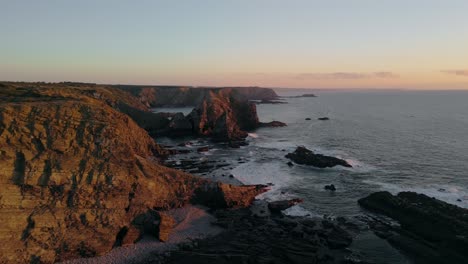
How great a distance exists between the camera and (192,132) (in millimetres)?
92875

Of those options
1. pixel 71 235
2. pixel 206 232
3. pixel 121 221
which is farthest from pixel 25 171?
pixel 206 232

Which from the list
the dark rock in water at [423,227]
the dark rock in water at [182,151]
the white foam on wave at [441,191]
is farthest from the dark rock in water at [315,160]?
the dark rock in water at [182,151]

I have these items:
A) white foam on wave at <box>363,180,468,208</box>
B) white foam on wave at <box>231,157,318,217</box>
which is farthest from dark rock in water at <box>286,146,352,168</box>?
white foam on wave at <box>363,180,468,208</box>

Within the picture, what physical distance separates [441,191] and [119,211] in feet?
137

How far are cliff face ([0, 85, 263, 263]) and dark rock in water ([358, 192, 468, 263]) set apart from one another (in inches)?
1004

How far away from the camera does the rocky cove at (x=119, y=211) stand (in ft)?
95.2

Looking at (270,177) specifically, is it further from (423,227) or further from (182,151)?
(182,151)

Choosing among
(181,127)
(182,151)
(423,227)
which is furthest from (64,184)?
(181,127)

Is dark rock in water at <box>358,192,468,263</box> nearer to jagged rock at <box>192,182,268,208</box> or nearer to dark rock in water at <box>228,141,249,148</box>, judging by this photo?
jagged rock at <box>192,182,268,208</box>

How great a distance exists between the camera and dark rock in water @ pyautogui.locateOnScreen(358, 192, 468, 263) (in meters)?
30.3

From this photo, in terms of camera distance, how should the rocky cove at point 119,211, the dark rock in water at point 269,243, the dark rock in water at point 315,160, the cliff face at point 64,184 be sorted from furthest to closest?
the dark rock in water at point 315,160 → the dark rock in water at point 269,243 → the rocky cove at point 119,211 → the cliff face at point 64,184

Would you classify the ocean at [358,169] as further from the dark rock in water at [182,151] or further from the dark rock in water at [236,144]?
the dark rock in water at [182,151]

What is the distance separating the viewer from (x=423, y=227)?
34625mm

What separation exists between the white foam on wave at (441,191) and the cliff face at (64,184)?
3374 cm
